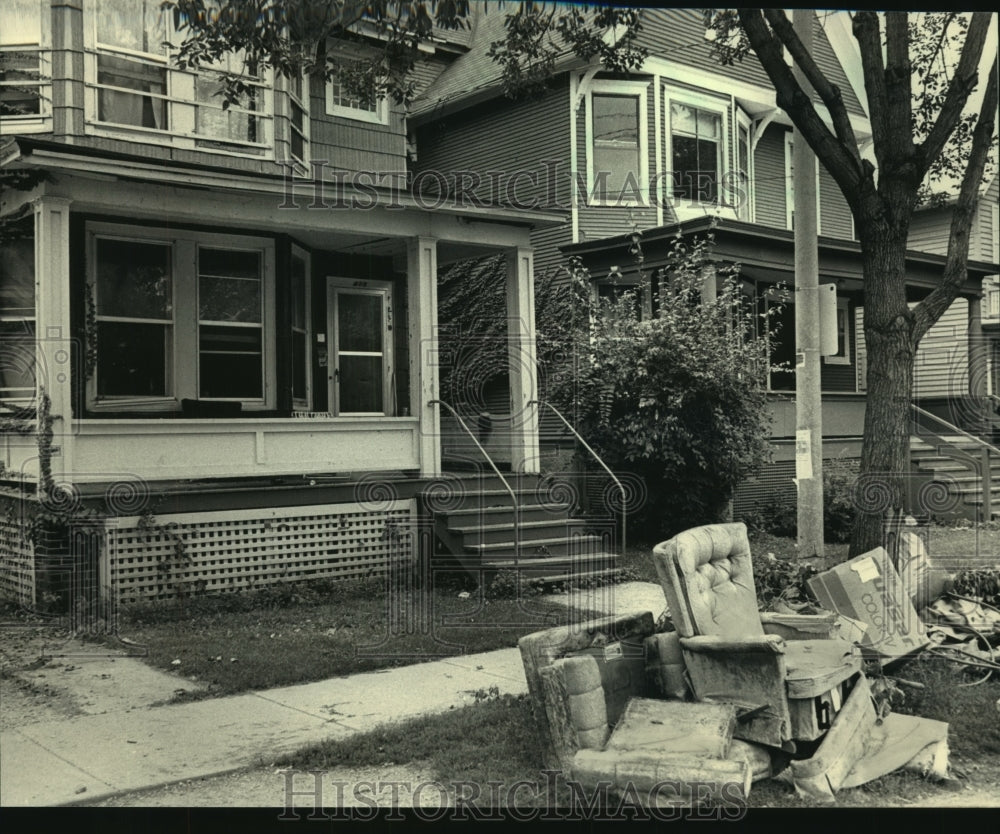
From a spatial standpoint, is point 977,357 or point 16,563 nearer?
point 16,563

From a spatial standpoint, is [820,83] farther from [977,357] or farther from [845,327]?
[977,357]

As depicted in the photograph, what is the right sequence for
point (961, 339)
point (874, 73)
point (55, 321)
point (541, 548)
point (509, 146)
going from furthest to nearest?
1. point (961, 339)
2. point (509, 146)
3. point (541, 548)
4. point (55, 321)
5. point (874, 73)

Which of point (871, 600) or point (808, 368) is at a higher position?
point (808, 368)

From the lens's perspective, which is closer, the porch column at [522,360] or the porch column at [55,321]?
the porch column at [55,321]

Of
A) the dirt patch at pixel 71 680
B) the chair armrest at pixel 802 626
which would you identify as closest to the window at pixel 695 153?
the chair armrest at pixel 802 626

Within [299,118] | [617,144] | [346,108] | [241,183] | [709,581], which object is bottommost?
[709,581]

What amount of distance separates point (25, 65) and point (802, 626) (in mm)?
10405

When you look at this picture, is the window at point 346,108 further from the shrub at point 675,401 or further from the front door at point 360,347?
the shrub at point 675,401

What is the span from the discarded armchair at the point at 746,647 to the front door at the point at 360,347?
26.9 feet

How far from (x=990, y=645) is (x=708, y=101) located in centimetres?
1393

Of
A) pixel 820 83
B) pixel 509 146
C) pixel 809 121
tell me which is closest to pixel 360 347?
pixel 509 146

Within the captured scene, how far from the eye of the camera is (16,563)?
9.43 meters

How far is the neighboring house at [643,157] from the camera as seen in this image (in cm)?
1680

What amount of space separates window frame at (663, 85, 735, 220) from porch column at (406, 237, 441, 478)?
780 cm
